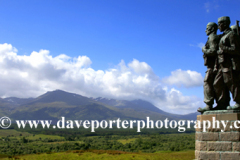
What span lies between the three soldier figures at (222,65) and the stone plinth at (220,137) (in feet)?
1.80

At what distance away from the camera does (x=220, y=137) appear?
10.1 m

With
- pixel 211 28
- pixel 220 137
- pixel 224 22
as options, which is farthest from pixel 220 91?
pixel 224 22

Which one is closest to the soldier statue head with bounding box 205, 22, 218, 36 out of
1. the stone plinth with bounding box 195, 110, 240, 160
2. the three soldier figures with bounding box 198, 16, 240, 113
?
the three soldier figures with bounding box 198, 16, 240, 113

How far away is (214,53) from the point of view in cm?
1095

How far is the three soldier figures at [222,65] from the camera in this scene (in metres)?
10.6

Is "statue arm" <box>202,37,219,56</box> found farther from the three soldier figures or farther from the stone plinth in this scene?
the stone plinth

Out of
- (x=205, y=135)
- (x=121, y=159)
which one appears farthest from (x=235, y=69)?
(x=121, y=159)

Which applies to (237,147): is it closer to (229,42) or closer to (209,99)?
(209,99)

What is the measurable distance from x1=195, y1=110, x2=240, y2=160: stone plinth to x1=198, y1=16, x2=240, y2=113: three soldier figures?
55 cm

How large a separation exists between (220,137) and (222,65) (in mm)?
3280

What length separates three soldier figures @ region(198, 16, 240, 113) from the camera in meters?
10.6

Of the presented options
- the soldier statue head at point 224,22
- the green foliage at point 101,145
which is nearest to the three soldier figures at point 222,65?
the soldier statue head at point 224,22

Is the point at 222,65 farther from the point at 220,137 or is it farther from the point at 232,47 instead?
the point at 220,137

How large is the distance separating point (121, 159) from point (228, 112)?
117ft
